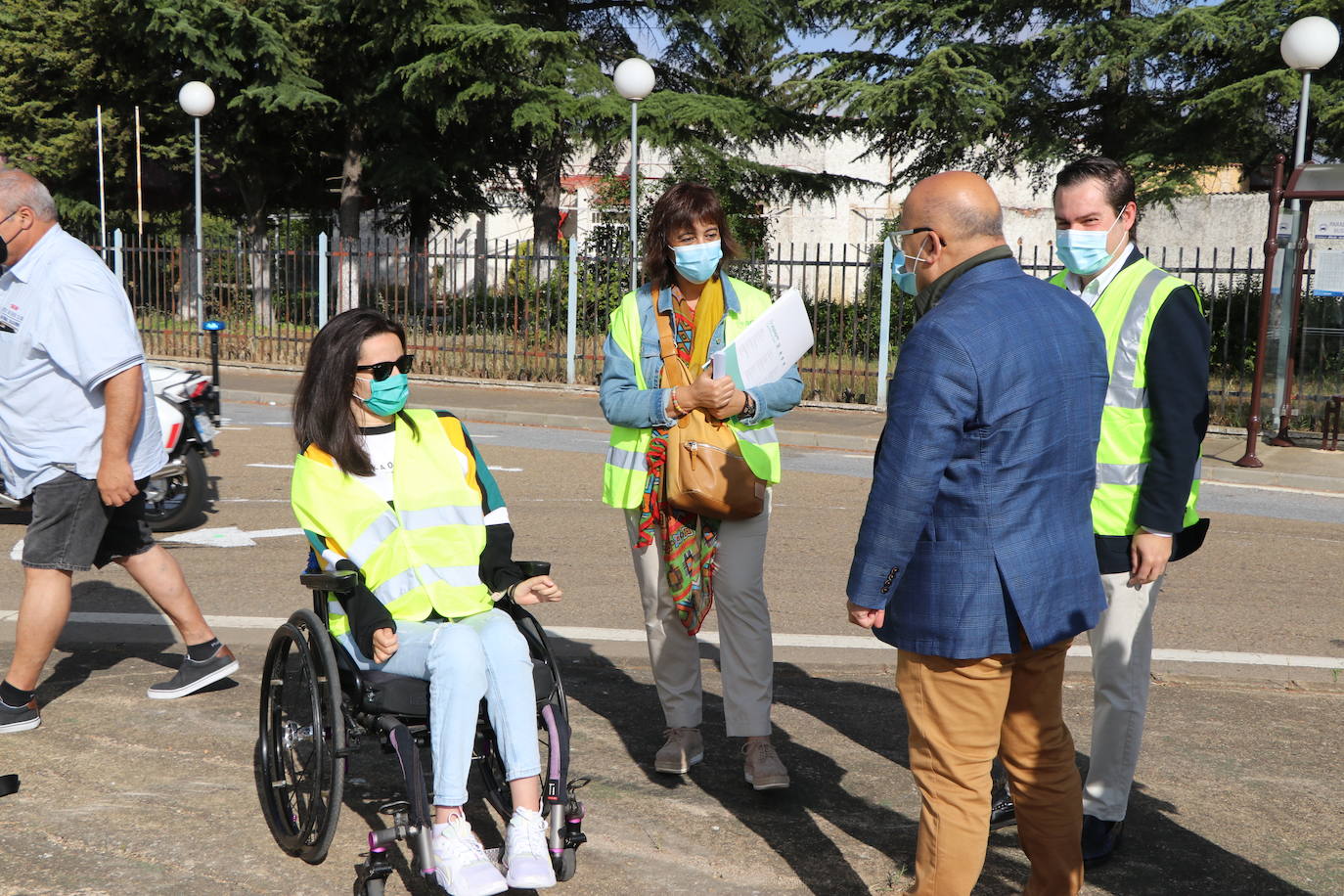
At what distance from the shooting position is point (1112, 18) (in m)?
21.0

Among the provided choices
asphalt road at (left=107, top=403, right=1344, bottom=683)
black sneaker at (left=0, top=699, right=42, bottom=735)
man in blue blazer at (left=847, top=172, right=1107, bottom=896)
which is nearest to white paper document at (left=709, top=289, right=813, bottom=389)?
man in blue blazer at (left=847, top=172, right=1107, bottom=896)

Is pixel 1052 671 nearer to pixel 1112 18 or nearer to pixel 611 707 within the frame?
pixel 611 707

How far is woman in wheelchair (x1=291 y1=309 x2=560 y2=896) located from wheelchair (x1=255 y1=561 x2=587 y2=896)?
55mm

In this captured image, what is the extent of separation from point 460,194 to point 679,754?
2576cm

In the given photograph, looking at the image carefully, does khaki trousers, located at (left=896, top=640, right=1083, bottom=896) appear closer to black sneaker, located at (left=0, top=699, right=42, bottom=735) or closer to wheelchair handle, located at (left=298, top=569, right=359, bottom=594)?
wheelchair handle, located at (left=298, top=569, right=359, bottom=594)

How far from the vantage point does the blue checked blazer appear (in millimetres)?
2793

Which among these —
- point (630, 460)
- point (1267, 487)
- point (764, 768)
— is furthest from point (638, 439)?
point (1267, 487)

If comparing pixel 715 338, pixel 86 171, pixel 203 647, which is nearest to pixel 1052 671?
pixel 715 338

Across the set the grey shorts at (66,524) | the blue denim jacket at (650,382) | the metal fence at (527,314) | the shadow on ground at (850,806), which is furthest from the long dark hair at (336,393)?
the metal fence at (527,314)

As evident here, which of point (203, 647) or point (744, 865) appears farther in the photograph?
point (203, 647)

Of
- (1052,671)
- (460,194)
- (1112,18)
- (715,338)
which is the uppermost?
(1112,18)

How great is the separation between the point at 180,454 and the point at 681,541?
518 centimetres

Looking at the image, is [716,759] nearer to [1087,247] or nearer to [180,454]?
[1087,247]

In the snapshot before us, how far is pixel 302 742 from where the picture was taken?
3.89 meters
